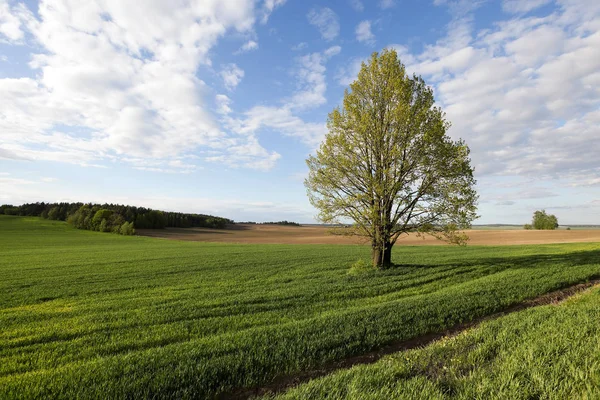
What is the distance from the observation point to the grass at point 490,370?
173 inches

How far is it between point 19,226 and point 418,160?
10750 centimetres

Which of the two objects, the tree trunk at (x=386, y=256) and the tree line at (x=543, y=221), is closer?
the tree trunk at (x=386, y=256)

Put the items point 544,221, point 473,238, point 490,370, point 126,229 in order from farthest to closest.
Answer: point 544,221, point 126,229, point 473,238, point 490,370

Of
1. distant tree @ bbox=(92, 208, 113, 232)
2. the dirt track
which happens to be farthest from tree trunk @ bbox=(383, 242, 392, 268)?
distant tree @ bbox=(92, 208, 113, 232)

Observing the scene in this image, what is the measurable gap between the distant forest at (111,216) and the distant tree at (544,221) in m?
117

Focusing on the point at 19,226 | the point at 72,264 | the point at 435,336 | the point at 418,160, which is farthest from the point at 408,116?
the point at 19,226

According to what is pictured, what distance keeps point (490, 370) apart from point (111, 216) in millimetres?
100228

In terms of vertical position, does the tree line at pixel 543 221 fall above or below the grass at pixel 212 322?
above

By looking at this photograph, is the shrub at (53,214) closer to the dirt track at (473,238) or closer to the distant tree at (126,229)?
the dirt track at (473,238)

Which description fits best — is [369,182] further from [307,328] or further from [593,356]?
[593,356]

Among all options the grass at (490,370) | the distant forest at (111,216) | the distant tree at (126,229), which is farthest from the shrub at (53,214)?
the grass at (490,370)

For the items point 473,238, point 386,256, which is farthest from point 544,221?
point 386,256

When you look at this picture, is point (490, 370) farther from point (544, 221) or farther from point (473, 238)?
point (544, 221)

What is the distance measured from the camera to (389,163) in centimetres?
1883
